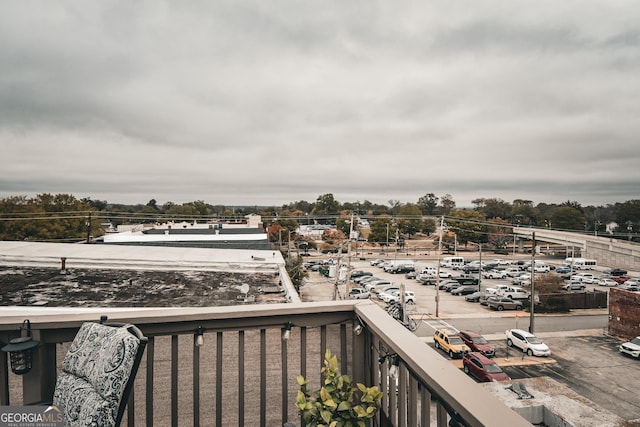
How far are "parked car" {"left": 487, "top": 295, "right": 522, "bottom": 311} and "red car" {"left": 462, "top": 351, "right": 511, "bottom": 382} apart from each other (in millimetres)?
9817

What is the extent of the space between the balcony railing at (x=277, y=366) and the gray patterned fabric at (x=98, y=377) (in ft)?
0.78

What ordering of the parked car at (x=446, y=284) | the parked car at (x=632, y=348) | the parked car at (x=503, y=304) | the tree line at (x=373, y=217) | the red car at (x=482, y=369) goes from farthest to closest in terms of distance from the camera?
the tree line at (x=373, y=217)
the parked car at (x=446, y=284)
the parked car at (x=503, y=304)
the parked car at (x=632, y=348)
the red car at (x=482, y=369)

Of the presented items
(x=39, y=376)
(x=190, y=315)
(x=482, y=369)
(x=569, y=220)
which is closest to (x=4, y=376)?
(x=39, y=376)

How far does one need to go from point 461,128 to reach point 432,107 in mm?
7584

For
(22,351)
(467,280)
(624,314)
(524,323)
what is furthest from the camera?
(467,280)

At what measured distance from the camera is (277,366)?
2.05 metres

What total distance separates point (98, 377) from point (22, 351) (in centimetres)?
46

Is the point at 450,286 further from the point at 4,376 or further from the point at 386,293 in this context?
the point at 4,376

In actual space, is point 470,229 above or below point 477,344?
above

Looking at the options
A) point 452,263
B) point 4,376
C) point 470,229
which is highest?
point 4,376

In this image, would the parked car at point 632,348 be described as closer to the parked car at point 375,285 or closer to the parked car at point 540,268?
the parked car at point 375,285

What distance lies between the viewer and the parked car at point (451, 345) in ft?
35.8

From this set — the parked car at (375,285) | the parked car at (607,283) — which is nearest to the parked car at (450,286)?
the parked car at (375,285)

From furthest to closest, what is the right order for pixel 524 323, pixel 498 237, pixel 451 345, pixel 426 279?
pixel 498 237 < pixel 426 279 < pixel 524 323 < pixel 451 345
